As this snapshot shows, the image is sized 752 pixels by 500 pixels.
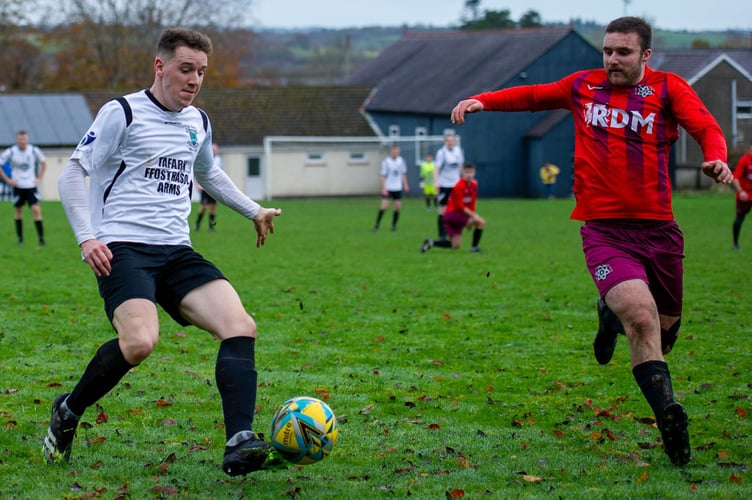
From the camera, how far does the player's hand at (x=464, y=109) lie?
609 cm

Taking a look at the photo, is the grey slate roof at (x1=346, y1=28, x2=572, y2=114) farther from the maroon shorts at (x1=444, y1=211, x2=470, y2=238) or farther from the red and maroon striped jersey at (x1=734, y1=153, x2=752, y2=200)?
the maroon shorts at (x1=444, y1=211, x2=470, y2=238)

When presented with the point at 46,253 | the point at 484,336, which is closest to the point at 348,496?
the point at 484,336

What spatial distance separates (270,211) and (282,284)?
8.38 meters

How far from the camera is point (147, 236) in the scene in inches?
216

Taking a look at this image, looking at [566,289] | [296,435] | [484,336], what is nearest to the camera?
[296,435]

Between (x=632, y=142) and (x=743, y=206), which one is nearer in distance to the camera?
(x=632, y=142)

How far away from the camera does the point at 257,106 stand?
56.4 m

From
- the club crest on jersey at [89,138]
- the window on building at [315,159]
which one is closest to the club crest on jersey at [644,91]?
the club crest on jersey at [89,138]

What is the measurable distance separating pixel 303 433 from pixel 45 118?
49.7m

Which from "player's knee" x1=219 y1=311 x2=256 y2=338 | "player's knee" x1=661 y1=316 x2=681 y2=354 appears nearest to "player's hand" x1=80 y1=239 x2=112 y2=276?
"player's knee" x1=219 y1=311 x2=256 y2=338

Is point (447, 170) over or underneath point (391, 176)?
over

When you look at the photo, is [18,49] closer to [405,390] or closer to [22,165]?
[22,165]

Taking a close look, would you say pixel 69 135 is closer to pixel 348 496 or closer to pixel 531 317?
pixel 531 317

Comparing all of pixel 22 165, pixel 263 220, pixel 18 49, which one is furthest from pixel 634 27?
pixel 18 49
